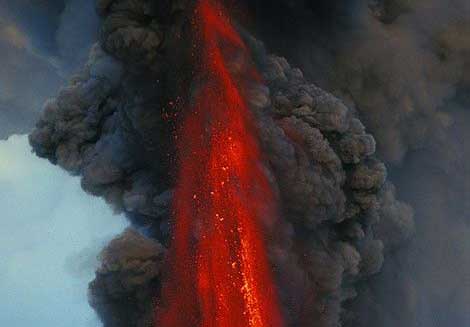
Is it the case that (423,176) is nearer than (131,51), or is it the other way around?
(131,51)

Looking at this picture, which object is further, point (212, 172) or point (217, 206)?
point (212, 172)

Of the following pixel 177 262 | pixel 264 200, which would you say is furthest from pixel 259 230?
pixel 177 262

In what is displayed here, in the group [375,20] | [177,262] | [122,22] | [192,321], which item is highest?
[375,20]

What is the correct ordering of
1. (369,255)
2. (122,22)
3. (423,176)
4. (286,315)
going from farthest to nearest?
(423,176) → (369,255) → (286,315) → (122,22)

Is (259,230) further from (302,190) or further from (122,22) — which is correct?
(122,22)

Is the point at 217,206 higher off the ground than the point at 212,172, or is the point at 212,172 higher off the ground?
the point at 212,172

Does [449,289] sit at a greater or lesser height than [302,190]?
lesser

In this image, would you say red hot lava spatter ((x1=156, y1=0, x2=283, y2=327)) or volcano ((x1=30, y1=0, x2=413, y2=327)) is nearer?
volcano ((x1=30, y1=0, x2=413, y2=327))

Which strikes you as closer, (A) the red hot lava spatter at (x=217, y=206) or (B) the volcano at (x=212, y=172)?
(B) the volcano at (x=212, y=172)
